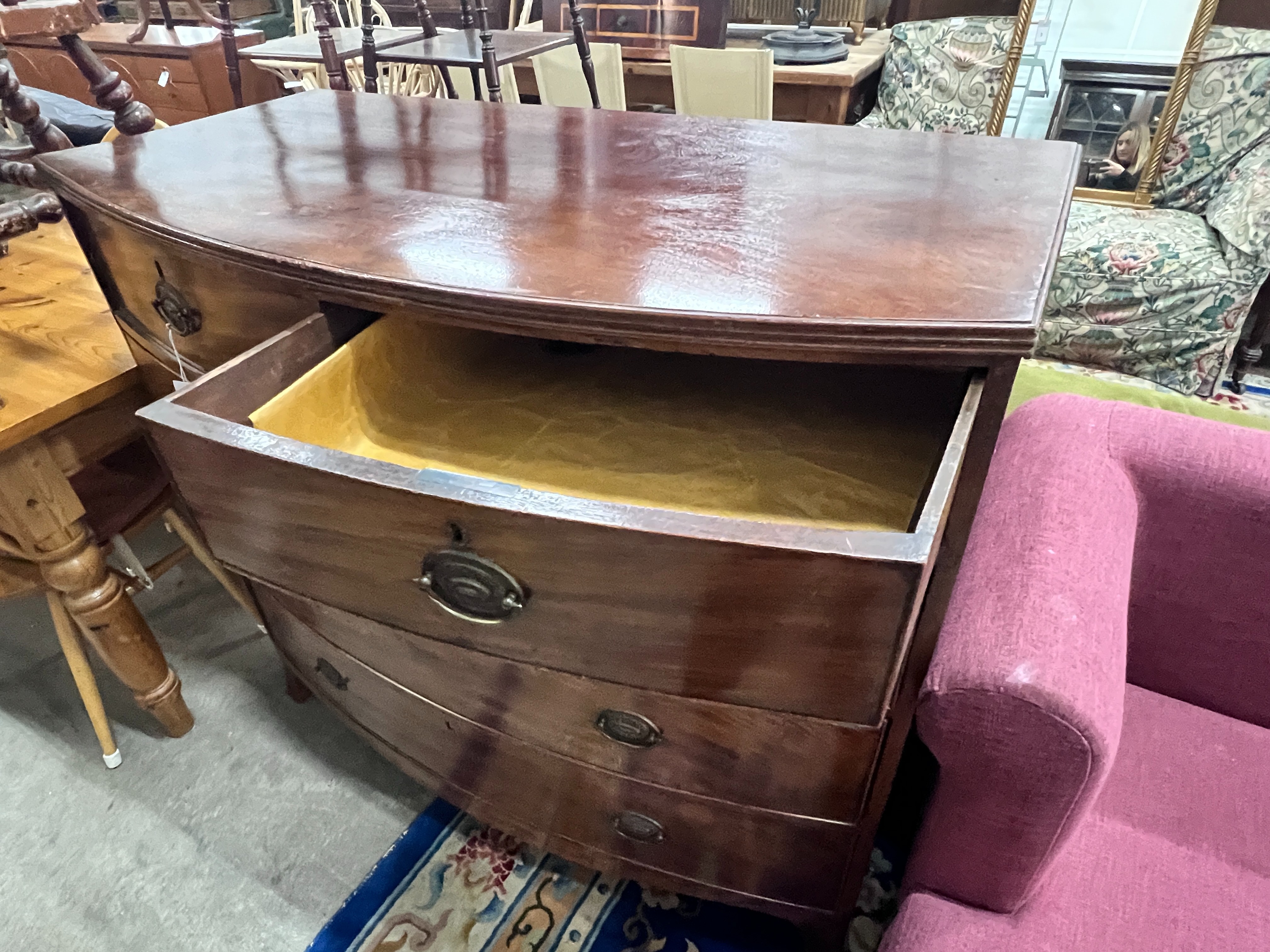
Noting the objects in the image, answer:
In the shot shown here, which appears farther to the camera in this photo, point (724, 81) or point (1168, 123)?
point (724, 81)

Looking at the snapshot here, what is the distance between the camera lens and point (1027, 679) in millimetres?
489

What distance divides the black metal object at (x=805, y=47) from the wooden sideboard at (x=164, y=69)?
2.10 metres

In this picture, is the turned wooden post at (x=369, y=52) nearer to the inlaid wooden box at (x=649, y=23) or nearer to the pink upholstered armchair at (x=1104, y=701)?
the inlaid wooden box at (x=649, y=23)

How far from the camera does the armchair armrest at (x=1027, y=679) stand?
0.49 m

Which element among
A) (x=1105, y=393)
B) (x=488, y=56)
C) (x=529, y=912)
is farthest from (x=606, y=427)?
(x=488, y=56)

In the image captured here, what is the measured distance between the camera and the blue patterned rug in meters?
0.89

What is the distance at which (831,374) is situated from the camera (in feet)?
2.51

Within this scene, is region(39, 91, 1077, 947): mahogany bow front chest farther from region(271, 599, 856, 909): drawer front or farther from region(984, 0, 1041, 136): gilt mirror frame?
region(984, 0, 1041, 136): gilt mirror frame

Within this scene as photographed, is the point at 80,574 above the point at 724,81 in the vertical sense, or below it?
below

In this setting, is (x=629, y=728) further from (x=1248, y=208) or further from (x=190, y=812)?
(x=1248, y=208)

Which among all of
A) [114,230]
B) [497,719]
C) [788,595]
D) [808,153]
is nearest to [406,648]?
[497,719]

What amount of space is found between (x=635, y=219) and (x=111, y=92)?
0.69m

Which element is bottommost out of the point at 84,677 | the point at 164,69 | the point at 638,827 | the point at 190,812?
the point at 190,812

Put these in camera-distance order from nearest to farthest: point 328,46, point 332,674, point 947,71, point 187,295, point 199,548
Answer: point 187,295 → point 332,674 → point 199,548 → point 328,46 → point 947,71
